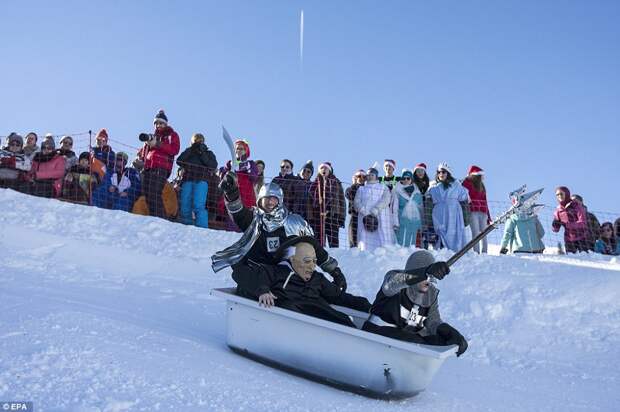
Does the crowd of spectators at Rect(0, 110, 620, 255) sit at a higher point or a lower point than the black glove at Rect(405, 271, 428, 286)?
higher

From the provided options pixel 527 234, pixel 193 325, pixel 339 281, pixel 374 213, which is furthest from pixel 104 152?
pixel 527 234

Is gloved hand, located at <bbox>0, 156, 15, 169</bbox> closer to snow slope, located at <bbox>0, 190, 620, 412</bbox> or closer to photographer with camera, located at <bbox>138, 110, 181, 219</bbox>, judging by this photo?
snow slope, located at <bbox>0, 190, 620, 412</bbox>

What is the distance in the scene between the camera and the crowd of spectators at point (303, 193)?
9.54 meters

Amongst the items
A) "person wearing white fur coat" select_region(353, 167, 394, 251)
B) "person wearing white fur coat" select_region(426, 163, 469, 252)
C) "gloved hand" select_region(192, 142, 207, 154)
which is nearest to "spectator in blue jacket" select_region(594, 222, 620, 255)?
"person wearing white fur coat" select_region(426, 163, 469, 252)

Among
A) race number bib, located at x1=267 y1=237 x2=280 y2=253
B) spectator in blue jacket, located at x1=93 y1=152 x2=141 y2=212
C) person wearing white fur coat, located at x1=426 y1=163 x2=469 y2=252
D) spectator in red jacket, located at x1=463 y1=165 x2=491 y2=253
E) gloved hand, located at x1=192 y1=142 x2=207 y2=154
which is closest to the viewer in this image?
race number bib, located at x1=267 y1=237 x2=280 y2=253

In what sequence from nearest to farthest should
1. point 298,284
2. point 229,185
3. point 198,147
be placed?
point 298,284
point 229,185
point 198,147

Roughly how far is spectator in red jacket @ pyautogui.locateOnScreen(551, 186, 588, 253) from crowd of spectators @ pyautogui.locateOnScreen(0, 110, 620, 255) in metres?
0.02

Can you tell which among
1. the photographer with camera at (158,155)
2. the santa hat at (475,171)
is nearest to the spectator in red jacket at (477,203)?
the santa hat at (475,171)

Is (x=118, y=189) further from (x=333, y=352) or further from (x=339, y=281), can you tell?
(x=333, y=352)

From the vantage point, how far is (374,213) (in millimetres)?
9336

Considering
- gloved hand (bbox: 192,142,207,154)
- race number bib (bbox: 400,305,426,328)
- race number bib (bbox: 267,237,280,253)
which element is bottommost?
race number bib (bbox: 400,305,426,328)

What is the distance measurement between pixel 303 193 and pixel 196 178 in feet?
6.13

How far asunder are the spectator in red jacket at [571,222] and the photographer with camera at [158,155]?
6.90 metres

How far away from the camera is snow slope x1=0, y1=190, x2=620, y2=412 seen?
3246 mm
